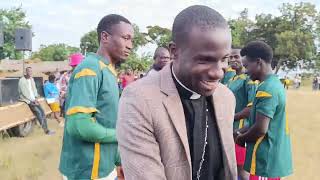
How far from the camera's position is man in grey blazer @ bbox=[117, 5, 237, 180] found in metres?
1.51

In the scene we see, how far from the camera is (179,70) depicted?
5.25 feet

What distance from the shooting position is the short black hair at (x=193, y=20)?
1.53m

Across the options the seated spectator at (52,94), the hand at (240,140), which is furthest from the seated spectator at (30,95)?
the hand at (240,140)

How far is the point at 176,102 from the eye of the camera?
157 centimetres

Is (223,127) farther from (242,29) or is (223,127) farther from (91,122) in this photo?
(242,29)

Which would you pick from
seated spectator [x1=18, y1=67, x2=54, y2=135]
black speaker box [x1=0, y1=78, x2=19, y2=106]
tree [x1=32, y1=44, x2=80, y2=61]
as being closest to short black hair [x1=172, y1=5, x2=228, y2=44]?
black speaker box [x1=0, y1=78, x2=19, y2=106]

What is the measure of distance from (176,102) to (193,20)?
297mm

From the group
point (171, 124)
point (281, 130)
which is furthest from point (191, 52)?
point (281, 130)

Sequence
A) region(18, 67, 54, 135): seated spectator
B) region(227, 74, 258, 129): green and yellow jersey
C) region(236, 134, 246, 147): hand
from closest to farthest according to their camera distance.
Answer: region(236, 134, 246, 147): hand, region(227, 74, 258, 129): green and yellow jersey, region(18, 67, 54, 135): seated spectator

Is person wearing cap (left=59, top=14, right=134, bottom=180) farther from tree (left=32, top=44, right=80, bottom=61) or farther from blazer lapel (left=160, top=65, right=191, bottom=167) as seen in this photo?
tree (left=32, top=44, right=80, bottom=61)

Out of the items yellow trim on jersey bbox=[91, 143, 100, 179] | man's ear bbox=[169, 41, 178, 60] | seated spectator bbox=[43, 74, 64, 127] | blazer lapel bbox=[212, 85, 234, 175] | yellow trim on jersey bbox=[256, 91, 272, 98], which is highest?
man's ear bbox=[169, 41, 178, 60]

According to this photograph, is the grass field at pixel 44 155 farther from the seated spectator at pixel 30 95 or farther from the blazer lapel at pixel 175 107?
the blazer lapel at pixel 175 107

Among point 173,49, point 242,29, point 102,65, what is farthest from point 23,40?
point 242,29

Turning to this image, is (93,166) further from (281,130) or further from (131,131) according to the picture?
(281,130)
